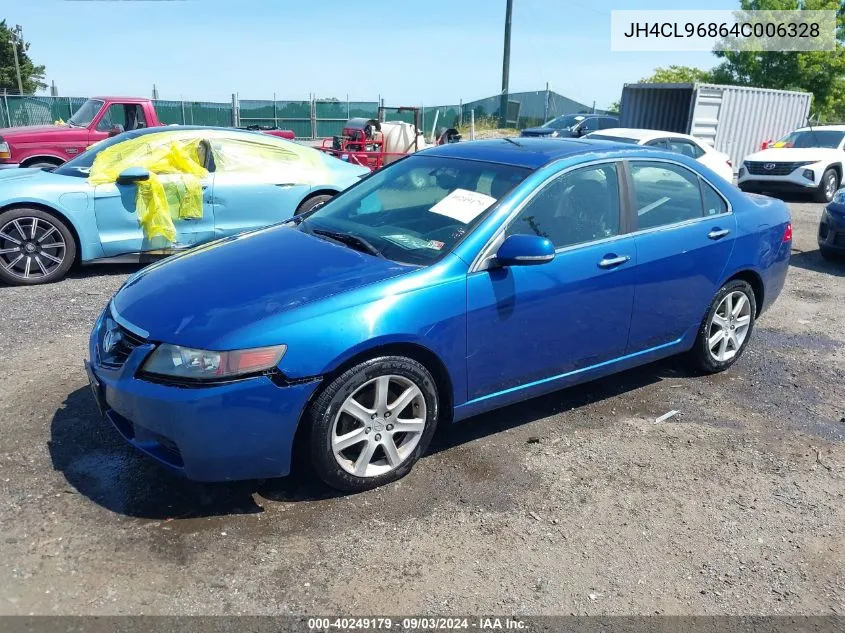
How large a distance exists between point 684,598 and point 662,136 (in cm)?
1056

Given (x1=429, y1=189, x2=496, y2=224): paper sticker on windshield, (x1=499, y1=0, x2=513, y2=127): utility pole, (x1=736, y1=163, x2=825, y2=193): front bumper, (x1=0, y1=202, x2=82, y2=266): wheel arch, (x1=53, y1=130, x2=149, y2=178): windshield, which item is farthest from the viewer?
(x1=499, y1=0, x2=513, y2=127): utility pole

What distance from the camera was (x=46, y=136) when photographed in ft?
38.2

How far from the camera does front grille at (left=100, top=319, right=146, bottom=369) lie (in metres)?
3.26

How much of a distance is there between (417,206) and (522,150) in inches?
28.8

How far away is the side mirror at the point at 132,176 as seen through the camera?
6.85 metres

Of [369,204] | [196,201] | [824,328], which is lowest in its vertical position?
[824,328]

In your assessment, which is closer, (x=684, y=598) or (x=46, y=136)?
(x=684, y=598)

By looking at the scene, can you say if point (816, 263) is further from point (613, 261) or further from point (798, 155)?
point (798, 155)

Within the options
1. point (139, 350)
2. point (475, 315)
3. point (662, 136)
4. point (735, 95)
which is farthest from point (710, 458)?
point (735, 95)

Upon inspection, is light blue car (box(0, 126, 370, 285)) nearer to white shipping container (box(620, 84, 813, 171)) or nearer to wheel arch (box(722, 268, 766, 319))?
wheel arch (box(722, 268, 766, 319))

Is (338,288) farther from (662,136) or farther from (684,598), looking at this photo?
(662,136)

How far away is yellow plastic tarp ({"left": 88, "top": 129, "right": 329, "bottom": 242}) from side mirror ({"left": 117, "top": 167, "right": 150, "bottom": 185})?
0.08m

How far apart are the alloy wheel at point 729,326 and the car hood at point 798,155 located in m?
11.4

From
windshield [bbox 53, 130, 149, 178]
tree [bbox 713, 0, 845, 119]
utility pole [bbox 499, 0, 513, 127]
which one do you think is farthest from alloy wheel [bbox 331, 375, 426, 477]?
tree [bbox 713, 0, 845, 119]
